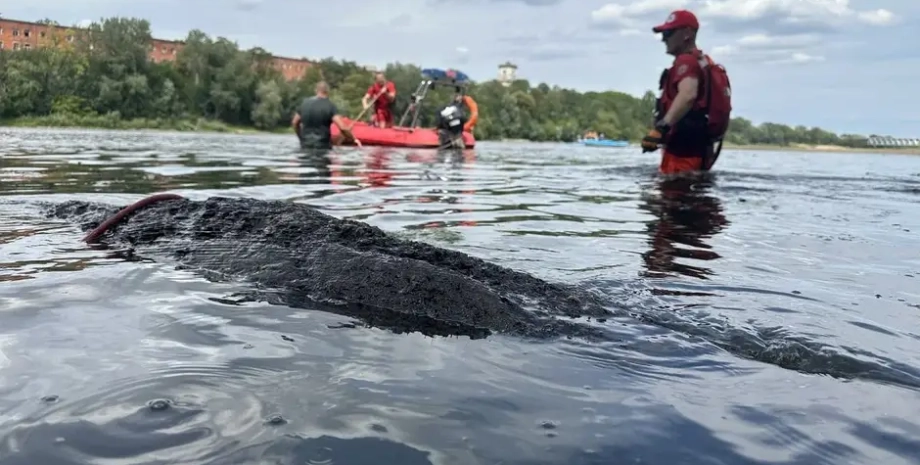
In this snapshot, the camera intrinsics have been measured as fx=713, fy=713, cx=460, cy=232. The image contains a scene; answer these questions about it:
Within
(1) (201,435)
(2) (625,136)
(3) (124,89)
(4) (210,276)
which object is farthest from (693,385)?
(2) (625,136)

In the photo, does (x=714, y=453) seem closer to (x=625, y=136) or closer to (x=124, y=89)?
(x=124, y=89)

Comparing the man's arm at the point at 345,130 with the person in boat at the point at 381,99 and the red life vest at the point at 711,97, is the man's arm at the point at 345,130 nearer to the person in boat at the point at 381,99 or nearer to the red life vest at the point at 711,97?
the person in boat at the point at 381,99

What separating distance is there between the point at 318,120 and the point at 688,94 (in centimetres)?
1036

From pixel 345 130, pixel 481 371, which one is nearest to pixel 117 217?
pixel 481 371

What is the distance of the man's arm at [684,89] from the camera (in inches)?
361

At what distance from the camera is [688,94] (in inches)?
361

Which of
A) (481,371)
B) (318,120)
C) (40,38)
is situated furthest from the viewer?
(40,38)

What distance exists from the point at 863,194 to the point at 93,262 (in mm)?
9721

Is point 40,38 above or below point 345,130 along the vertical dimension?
above

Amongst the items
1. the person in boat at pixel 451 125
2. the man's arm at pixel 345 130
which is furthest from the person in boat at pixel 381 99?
the man's arm at pixel 345 130

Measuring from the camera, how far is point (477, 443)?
1751 millimetres

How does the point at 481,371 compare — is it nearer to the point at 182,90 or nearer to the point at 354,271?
the point at 354,271

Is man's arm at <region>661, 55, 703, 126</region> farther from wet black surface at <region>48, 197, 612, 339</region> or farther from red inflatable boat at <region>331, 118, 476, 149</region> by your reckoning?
red inflatable boat at <region>331, 118, 476, 149</region>

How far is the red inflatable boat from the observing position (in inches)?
793
